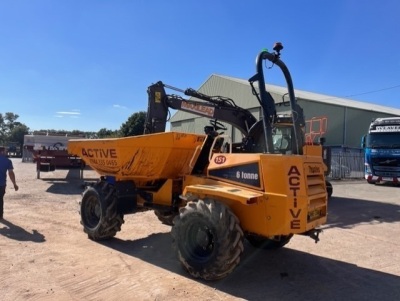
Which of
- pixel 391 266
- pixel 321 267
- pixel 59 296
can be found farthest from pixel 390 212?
pixel 59 296

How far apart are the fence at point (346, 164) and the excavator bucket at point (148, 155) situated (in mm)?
20413

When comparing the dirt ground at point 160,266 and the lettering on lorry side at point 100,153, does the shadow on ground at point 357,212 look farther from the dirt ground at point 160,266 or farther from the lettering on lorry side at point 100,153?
the lettering on lorry side at point 100,153

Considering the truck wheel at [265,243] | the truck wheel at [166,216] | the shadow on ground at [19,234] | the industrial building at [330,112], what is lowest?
the shadow on ground at [19,234]

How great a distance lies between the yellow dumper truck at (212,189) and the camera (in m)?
5.20

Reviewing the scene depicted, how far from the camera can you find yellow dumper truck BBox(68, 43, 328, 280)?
17.1 ft

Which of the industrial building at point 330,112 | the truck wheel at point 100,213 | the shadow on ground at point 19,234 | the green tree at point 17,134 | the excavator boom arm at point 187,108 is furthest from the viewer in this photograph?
the green tree at point 17,134

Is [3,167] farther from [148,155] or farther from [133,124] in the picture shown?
[133,124]

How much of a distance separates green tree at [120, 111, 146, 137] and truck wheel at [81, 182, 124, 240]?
44611mm

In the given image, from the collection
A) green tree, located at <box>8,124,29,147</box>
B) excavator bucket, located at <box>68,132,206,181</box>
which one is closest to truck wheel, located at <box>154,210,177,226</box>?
excavator bucket, located at <box>68,132,206,181</box>

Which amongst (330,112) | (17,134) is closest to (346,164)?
(330,112)

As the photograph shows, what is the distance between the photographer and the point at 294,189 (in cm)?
515

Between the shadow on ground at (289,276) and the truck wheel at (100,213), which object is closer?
the shadow on ground at (289,276)

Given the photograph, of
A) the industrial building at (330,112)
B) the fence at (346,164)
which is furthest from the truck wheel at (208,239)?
the industrial building at (330,112)

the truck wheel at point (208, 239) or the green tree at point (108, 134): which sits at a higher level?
the green tree at point (108, 134)
